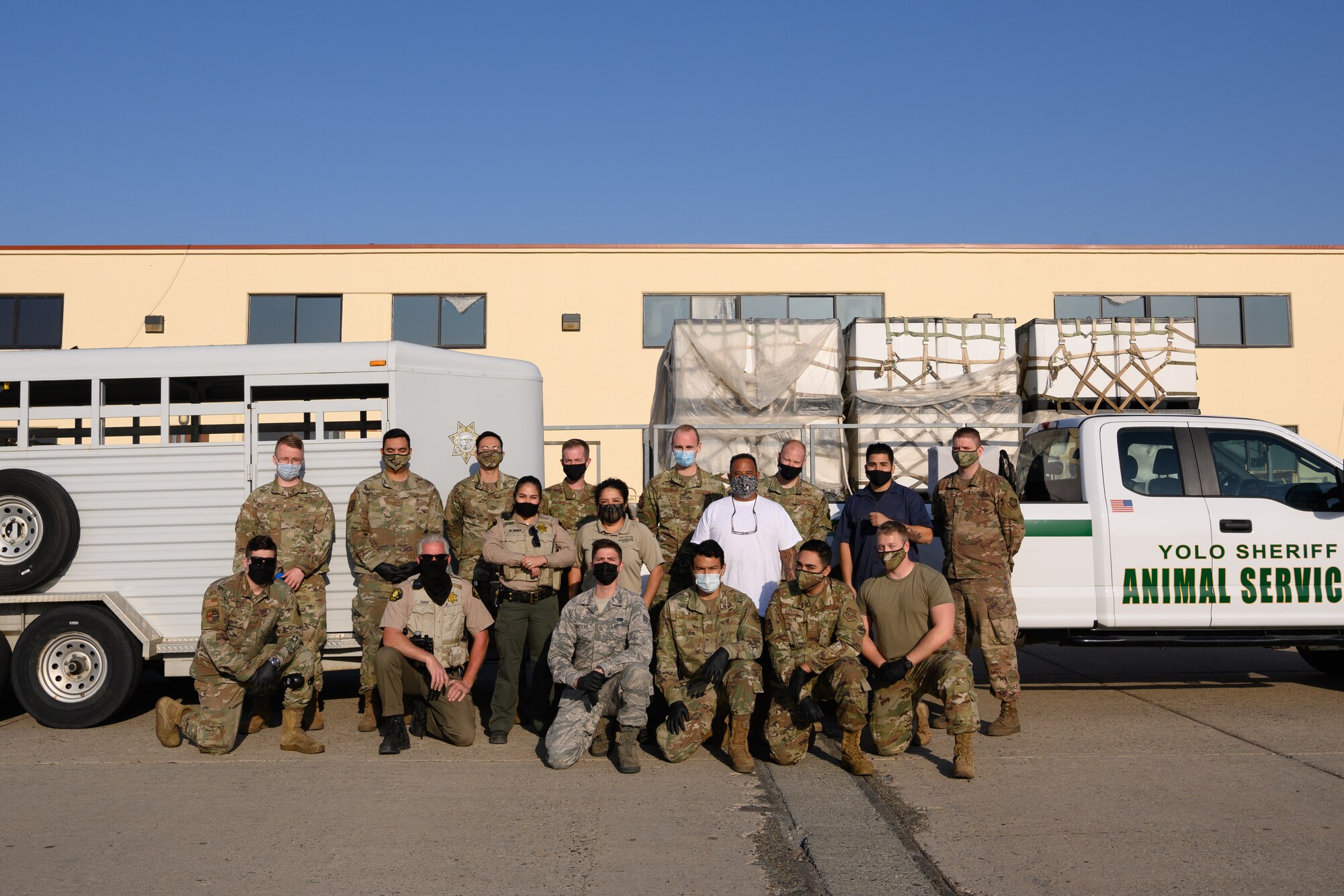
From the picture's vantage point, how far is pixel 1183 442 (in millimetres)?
7984

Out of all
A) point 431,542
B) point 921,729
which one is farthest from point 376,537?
point 921,729

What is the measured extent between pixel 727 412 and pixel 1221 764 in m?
6.00

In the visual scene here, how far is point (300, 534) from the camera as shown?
7328mm

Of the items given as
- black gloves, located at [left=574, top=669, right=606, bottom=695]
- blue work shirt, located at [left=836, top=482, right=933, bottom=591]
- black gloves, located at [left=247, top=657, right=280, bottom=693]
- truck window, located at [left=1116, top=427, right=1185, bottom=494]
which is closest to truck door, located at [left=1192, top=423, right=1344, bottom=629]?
truck window, located at [left=1116, top=427, right=1185, bottom=494]

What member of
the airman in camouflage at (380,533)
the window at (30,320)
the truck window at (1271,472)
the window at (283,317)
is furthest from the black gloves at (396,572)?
the window at (30,320)

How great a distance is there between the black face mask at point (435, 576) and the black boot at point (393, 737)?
79 centimetres

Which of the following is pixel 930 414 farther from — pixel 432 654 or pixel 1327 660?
pixel 432 654

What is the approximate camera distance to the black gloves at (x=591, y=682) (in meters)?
6.32

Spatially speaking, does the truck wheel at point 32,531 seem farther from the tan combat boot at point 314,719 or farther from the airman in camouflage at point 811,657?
the airman in camouflage at point 811,657

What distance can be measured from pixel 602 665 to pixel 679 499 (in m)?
1.68

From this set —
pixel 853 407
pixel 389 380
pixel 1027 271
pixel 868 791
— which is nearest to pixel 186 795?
pixel 389 380

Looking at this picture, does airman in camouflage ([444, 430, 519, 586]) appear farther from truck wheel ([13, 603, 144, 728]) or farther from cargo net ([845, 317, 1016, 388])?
cargo net ([845, 317, 1016, 388])

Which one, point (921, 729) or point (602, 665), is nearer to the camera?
point (602, 665)

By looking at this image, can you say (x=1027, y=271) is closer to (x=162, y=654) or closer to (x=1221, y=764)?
(x=1221, y=764)
